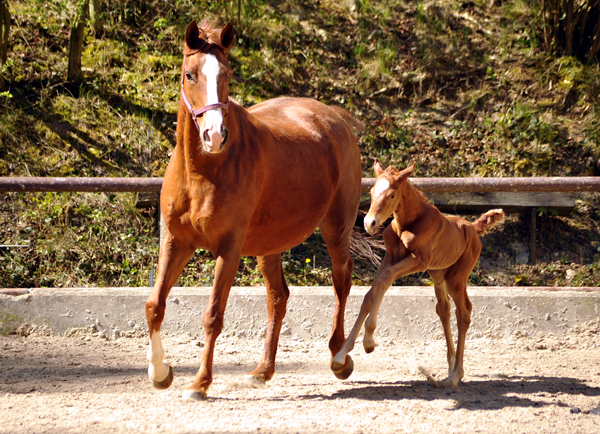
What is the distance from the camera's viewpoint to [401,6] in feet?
38.4

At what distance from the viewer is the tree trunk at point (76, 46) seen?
9219 millimetres

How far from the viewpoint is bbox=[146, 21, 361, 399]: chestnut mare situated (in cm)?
377

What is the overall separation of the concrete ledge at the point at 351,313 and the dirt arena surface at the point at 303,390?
0.10 meters

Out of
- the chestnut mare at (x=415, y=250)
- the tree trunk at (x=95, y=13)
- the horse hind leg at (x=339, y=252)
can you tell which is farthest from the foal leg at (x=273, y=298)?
the tree trunk at (x=95, y=13)

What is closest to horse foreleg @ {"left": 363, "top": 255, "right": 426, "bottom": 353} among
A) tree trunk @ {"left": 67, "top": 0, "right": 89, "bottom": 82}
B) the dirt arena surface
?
the dirt arena surface

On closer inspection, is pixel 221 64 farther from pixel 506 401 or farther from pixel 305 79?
pixel 305 79

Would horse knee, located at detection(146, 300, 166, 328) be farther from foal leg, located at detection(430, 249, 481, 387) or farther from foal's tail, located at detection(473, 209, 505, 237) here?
foal's tail, located at detection(473, 209, 505, 237)

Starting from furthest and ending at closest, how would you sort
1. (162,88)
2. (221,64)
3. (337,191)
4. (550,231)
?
(162,88)
(550,231)
(337,191)
(221,64)

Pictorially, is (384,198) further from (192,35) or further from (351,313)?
(351,313)

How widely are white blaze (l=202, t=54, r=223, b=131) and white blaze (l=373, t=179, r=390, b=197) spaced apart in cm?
127

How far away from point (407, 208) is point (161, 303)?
189 centimetres

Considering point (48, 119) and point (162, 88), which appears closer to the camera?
point (48, 119)

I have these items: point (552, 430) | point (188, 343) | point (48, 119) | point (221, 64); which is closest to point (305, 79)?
point (48, 119)

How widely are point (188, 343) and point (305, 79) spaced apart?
20.0 ft
